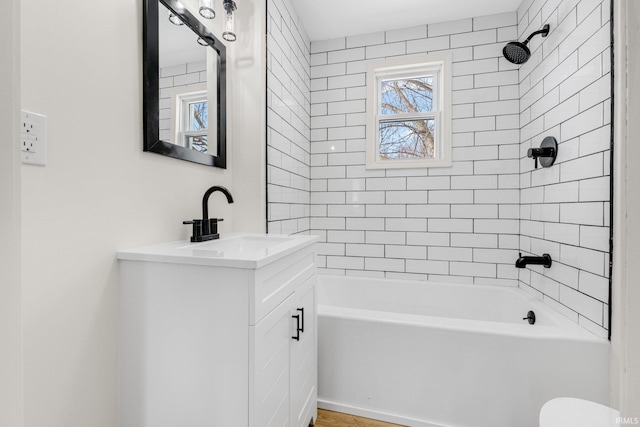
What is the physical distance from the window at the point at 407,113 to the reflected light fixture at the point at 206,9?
1.50m

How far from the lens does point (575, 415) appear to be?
108 centimetres

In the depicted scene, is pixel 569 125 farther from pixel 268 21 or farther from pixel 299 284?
pixel 268 21

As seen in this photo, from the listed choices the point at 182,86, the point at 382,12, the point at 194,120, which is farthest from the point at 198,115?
the point at 382,12

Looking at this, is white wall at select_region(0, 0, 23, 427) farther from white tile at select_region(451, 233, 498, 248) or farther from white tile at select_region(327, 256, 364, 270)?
white tile at select_region(451, 233, 498, 248)

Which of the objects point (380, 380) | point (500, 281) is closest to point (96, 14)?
point (380, 380)

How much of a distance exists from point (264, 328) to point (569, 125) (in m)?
1.91

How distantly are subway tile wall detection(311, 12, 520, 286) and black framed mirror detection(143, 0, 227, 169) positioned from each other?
122 centimetres

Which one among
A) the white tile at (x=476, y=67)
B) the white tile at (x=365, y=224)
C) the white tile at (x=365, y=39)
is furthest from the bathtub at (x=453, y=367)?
the white tile at (x=365, y=39)

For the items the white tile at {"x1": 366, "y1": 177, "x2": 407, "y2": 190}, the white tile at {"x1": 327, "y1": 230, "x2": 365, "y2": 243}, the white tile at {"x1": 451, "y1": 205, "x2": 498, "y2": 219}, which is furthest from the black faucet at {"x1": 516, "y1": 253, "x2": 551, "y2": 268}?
the white tile at {"x1": 327, "y1": 230, "x2": 365, "y2": 243}

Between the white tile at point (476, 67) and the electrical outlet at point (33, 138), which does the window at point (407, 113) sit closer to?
the white tile at point (476, 67)

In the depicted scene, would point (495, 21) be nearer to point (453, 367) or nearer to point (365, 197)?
point (365, 197)

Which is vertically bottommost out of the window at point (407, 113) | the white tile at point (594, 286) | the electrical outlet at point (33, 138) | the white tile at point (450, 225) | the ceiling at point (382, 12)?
the white tile at point (594, 286)

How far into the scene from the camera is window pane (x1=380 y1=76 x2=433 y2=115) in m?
2.68

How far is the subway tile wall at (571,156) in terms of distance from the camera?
1485 millimetres
